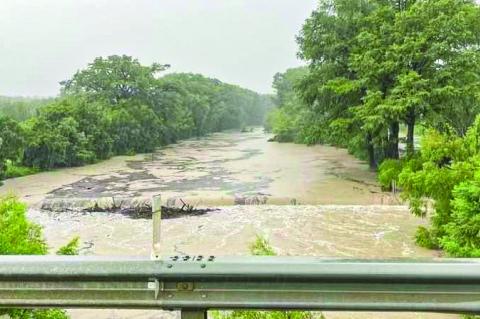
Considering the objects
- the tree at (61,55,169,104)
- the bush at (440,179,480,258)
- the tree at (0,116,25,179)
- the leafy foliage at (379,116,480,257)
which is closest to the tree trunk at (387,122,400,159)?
the leafy foliage at (379,116,480,257)

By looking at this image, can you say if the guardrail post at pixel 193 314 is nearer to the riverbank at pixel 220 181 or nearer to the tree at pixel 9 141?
the riverbank at pixel 220 181

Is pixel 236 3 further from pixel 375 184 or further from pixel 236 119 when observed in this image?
pixel 236 119

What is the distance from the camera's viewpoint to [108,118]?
2856cm

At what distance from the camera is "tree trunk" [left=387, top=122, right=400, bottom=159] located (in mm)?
17781

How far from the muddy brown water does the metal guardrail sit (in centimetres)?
411

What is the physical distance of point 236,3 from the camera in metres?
13.7

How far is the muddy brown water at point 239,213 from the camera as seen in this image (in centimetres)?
968

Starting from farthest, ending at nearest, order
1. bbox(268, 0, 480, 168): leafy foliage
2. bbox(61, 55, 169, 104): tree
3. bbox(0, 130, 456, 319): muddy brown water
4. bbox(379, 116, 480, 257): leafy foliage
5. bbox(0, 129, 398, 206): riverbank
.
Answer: bbox(61, 55, 169, 104): tree
bbox(268, 0, 480, 168): leafy foliage
bbox(0, 129, 398, 206): riverbank
bbox(0, 130, 456, 319): muddy brown water
bbox(379, 116, 480, 257): leafy foliage

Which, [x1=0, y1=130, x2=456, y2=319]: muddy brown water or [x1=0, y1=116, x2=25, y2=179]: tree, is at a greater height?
[x1=0, y1=116, x2=25, y2=179]: tree

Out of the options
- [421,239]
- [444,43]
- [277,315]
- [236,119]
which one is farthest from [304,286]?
[236,119]

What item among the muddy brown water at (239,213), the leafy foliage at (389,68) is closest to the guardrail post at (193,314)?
the muddy brown water at (239,213)

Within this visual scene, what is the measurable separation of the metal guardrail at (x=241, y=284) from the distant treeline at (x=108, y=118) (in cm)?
1965

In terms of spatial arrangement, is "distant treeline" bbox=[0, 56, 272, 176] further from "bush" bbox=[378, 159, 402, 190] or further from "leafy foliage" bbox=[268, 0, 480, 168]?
"bush" bbox=[378, 159, 402, 190]

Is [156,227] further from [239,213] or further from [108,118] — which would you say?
[108,118]
